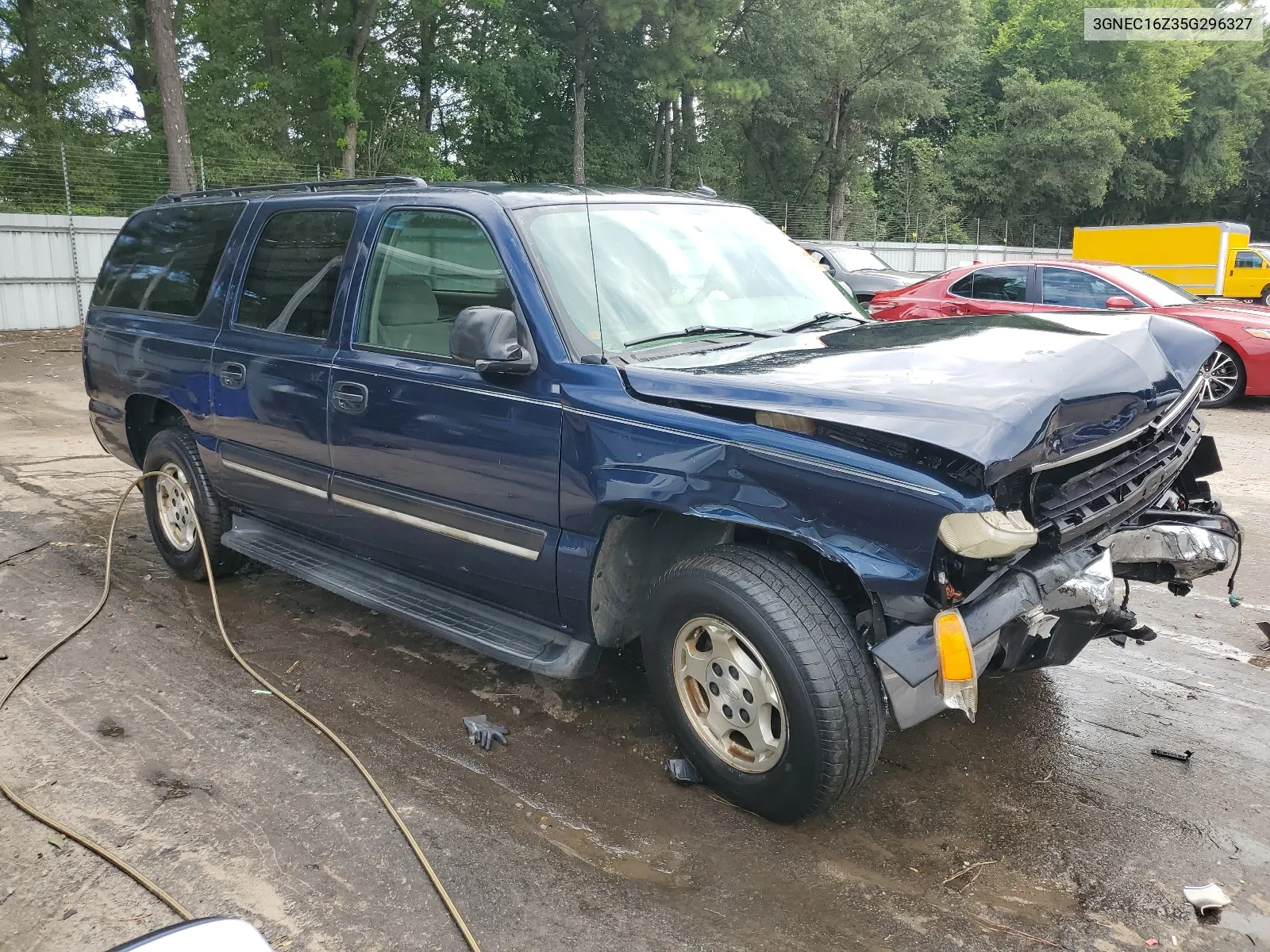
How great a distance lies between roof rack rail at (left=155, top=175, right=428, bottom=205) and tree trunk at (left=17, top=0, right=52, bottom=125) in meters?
24.6

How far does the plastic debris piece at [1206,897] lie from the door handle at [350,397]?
322cm

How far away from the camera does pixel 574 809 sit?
3.19m

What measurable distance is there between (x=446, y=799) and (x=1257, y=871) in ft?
8.02

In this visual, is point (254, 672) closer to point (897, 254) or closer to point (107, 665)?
point (107, 665)

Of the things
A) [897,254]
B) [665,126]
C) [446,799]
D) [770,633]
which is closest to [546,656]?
[446,799]

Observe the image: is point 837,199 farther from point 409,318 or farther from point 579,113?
point 409,318

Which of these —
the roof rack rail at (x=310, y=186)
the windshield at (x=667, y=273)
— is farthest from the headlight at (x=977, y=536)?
the roof rack rail at (x=310, y=186)

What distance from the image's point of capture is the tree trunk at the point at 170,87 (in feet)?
59.5

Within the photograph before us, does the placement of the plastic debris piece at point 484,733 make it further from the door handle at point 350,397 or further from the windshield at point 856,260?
the windshield at point 856,260

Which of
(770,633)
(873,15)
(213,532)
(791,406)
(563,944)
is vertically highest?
(873,15)

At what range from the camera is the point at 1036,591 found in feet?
9.20

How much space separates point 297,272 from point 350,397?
82cm

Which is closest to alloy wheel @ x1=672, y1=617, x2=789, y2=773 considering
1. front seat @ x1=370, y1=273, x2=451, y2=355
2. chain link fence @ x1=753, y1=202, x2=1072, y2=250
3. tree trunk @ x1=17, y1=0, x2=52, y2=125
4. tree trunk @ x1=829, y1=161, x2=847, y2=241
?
front seat @ x1=370, y1=273, x2=451, y2=355

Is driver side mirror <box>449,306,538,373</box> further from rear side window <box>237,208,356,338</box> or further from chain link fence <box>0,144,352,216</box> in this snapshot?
chain link fence <box>0,144,352,216</box>
